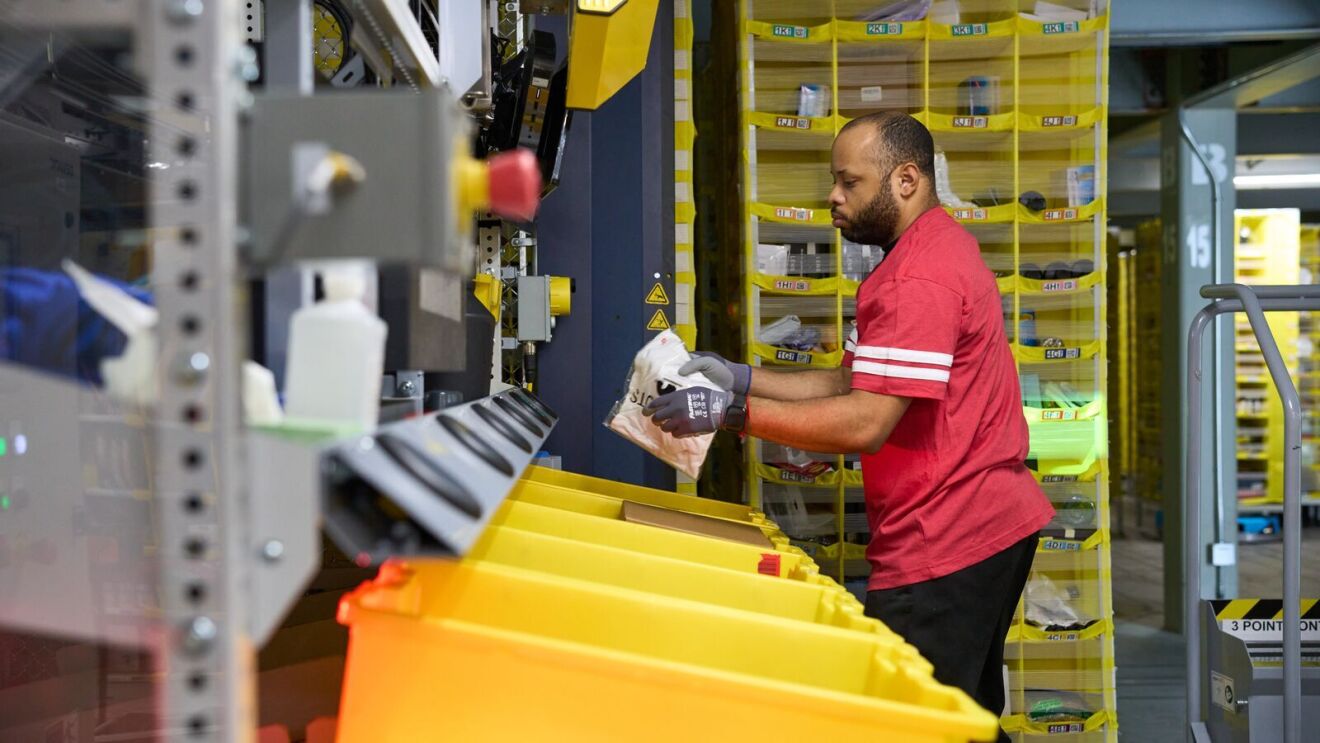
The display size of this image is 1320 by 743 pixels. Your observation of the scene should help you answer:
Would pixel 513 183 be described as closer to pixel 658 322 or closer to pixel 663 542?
pixel 663 542

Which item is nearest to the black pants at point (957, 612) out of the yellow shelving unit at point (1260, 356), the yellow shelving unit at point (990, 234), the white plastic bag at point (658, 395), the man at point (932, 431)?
the man at point (932, 431)

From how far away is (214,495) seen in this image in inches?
40.8

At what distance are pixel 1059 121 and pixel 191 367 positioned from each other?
4015 millimetres

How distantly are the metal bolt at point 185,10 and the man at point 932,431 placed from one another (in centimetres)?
180

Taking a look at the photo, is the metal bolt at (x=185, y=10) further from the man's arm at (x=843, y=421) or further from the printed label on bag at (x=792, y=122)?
the printed label on bag at (x=792, y=122)

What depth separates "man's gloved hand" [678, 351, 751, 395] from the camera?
2.88 metres

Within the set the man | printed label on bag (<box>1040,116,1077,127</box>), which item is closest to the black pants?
the man

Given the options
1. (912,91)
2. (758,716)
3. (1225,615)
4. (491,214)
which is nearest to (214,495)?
(758,716)

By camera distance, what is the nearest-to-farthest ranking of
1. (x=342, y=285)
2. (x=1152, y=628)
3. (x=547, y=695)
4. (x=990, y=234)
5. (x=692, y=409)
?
1. (x=342, y=285)
2. (x=547, y=695)
3. (x=692, y=409)
4. (x=990, y=234)
5. (x=1152, y=628)

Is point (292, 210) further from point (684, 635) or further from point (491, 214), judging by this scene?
point (491, 214)

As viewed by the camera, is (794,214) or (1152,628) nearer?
(794,214)

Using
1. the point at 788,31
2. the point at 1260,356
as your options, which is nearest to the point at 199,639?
the point at 788,31

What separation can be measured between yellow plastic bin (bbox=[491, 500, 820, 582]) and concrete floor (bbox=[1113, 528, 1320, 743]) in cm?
324

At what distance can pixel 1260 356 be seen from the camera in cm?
1025
